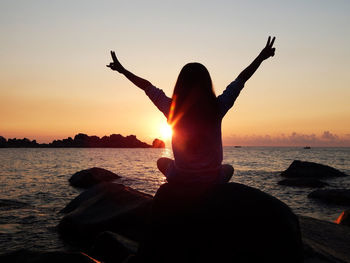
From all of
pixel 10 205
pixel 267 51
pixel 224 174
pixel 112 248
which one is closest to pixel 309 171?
pixel 10 205

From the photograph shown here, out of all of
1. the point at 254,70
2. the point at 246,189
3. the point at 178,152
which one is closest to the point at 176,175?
the point at 178,152

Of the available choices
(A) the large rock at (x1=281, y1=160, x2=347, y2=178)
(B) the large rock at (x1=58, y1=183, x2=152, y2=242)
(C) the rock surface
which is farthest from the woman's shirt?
(A) the large rock at (x1=281, y1=160, x2=347, y2=178)

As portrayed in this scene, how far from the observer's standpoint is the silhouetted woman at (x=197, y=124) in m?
3.63

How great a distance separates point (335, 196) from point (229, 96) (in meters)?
13.0

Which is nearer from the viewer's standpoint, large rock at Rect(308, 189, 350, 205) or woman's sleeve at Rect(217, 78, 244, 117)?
→ woman's sleeve at Rect(217, 78, 244, 117)

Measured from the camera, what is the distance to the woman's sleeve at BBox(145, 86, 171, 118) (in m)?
Answer: 4.05

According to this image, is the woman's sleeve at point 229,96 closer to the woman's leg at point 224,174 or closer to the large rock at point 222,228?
the woman's leg at point 224,174

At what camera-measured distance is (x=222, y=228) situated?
3.46 meters

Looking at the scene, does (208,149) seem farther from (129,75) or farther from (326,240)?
(326,240)

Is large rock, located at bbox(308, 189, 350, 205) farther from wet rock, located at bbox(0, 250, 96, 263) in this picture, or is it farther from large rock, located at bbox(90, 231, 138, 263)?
wet rock, located at bbox(0, 250, 96, 263)

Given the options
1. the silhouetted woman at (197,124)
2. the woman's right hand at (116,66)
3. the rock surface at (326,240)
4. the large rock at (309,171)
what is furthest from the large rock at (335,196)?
the woman's right hand at (116,66)

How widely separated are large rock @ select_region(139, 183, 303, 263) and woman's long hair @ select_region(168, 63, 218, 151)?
70cm

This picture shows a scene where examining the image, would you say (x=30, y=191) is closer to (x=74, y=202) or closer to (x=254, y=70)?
(x=74, y=202)

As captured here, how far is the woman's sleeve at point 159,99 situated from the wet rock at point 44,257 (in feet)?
7.77
